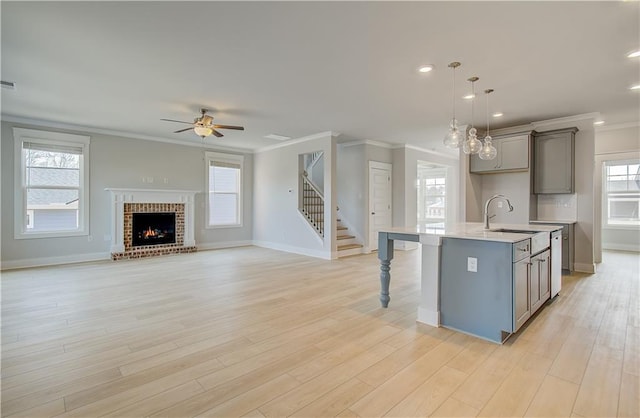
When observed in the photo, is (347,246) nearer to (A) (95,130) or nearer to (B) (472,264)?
(B) (472,264)

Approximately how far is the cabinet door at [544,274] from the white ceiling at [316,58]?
207 cm

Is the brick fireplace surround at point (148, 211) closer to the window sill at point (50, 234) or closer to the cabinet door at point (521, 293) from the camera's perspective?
the window sill at point (50, 234)

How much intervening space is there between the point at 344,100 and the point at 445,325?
A: 324 centimetres

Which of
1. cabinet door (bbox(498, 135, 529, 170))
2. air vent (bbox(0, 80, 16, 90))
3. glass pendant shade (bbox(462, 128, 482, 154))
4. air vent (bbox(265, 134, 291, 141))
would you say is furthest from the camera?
air vent (bbox(265, 134, 291, 141))

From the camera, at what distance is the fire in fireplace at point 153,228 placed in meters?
7.10

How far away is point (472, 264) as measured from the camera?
2893 millimetres

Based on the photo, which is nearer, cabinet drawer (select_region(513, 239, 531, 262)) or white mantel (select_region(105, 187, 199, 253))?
cabinet drawer (select_region(513, 239, 531, 262))

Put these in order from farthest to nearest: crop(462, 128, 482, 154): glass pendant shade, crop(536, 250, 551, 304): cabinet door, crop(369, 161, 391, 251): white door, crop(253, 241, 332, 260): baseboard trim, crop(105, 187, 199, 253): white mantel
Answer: crop(369, 161, 391, 251): white door < crop(253, 241, 332, 260): baseboard trim < crop(105, 187, 199, 253): white mantel < crop(462, 128, 482, 154): glass pendant shade < crop(536, 250, 551, 304): cabinet door

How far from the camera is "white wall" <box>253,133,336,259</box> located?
22.1 feet

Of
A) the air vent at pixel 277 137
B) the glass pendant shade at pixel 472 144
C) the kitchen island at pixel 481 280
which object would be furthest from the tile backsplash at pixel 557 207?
the air vent at pixel 277 137

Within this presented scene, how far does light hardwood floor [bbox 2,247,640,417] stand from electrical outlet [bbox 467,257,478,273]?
0.61m

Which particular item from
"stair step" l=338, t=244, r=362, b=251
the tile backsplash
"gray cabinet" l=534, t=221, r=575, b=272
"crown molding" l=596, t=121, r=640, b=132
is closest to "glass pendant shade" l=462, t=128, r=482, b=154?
"gray cabinet" l=534, t=221, r=575, b=272

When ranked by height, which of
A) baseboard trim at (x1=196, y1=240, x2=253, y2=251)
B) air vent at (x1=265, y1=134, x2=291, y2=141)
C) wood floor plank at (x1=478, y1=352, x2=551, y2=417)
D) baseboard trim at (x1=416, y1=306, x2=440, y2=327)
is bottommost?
→ wood floor plank at (x1=478, y1=352, x2=551, y2=417)

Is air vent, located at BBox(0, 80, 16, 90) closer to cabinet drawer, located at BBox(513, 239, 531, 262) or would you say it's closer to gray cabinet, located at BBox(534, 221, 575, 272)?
cabinet drawer, located at BBox(513, 239, 531, 262)
